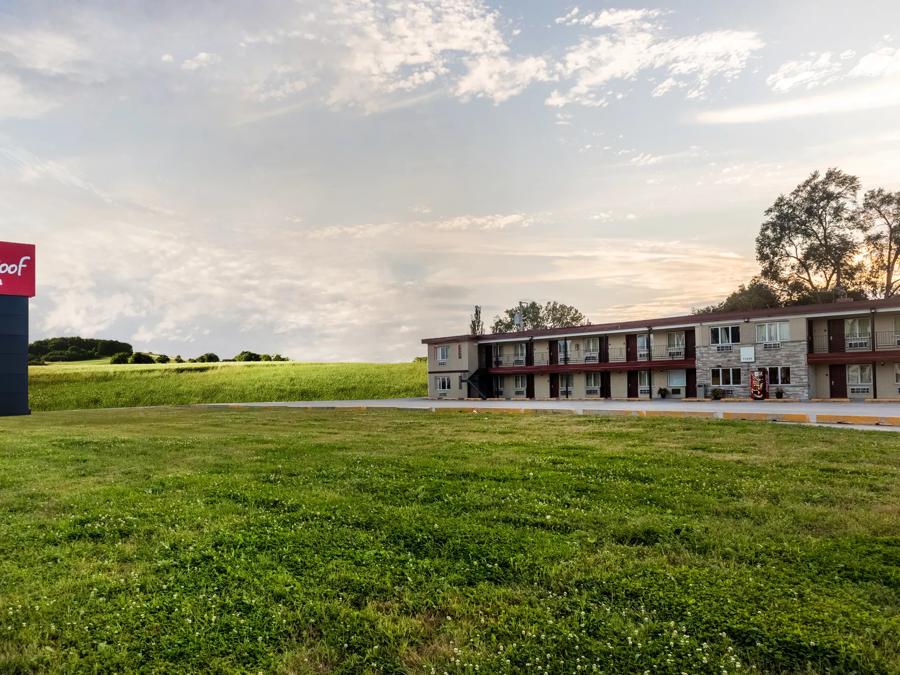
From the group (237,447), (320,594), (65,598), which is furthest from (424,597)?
(237,447)

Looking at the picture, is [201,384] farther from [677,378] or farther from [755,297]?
[755,297]

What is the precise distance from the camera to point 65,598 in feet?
25.3

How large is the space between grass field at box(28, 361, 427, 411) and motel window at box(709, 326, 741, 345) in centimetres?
4090

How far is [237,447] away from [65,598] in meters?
13.2

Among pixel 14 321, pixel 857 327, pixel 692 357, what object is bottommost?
pixel 692 357

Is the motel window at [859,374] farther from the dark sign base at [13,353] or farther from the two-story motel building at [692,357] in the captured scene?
the dark sign base at [13,353]

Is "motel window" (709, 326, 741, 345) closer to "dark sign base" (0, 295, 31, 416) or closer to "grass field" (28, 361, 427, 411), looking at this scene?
"grass field" (28, 361, 427, 411)

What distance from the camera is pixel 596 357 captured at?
60.1 metres

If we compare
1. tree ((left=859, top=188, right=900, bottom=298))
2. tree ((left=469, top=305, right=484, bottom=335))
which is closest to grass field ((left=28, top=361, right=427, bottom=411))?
tree ((left=469, top=305, right=484, bottom=335))

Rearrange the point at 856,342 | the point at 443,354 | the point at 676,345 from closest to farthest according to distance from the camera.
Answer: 1. the point at 856,342
2. the point at 676,345
3. the point at 443,354

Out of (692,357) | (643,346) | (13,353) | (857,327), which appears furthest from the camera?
(643,346)

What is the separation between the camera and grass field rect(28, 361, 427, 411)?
7400 centimetres

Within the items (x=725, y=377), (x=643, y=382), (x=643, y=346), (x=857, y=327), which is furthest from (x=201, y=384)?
(x=857, y=327)

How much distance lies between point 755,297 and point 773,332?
2635cm
